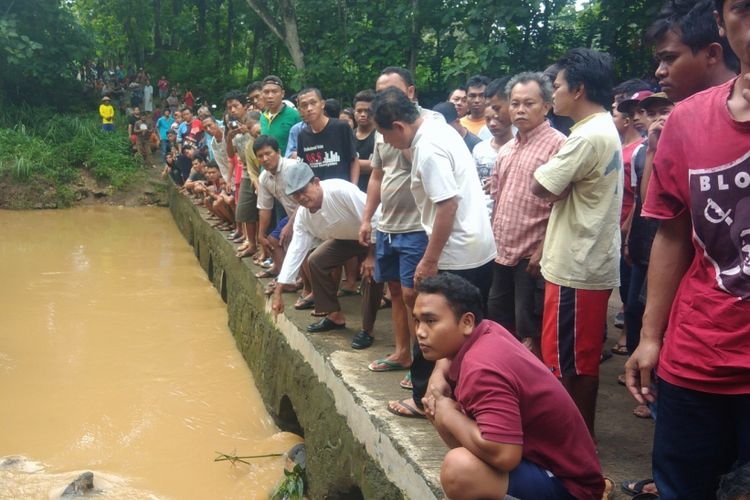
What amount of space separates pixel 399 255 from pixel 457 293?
1.59 meters

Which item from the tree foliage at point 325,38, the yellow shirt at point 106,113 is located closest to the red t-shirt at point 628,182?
the tree foliage at point 325,38

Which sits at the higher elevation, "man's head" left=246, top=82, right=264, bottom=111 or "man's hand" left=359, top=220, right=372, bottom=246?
"man's head" left=246, top=82, right=264, bottom=111

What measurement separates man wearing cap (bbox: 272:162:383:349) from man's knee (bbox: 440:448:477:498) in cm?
243

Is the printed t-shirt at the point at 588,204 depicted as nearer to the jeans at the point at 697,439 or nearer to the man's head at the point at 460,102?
the jeans at the point at 697,439

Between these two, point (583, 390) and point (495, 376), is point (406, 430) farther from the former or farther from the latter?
point (495, 376)

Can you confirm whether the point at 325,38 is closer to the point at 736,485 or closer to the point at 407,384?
the point at 407,384

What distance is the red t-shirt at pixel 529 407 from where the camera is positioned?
2.42 m

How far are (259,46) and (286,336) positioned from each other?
65.9ft

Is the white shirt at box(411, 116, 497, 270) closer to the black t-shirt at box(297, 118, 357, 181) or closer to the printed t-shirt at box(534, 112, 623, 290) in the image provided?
the printed t-shirt at box(534, 112, 623, 290)

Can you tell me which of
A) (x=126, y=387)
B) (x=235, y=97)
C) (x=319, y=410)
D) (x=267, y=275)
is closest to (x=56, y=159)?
(x=235, y=97)

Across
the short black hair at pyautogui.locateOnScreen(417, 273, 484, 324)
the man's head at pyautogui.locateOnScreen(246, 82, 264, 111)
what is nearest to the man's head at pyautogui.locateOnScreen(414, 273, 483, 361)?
the short black hair at pyautogui.locateOnScreen(417, 273, 484, 324)

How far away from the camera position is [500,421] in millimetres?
2383

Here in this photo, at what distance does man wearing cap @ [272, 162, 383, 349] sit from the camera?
16.6ft

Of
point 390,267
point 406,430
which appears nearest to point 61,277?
point 390,267
